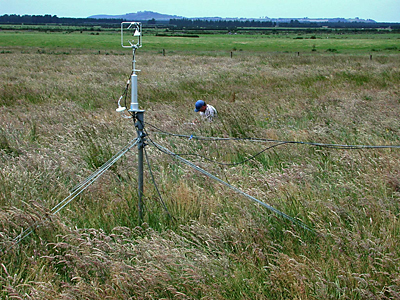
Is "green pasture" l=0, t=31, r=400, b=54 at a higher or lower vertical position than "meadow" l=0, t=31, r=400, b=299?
higher

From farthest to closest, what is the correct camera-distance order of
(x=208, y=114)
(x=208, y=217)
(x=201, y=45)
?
1. (x=201, y=45)
2. (x=208, y=114)
3. (x=208, y=217)

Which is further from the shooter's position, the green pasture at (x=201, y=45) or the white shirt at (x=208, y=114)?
the green pasture at (x=201, y=45)

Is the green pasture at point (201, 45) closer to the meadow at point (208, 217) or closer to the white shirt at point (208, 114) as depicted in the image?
the white shirt at point (208, 114)

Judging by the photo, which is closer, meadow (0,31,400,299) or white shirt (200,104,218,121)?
meadow (0,31,400,299)

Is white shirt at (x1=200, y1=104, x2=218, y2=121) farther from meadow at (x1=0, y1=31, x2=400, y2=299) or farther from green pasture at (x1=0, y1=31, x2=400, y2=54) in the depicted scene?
green pasture at (x1=0, y1=31, x2=400, y2=54)

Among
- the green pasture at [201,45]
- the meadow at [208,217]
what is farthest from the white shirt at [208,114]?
the green pasture at [201,45]

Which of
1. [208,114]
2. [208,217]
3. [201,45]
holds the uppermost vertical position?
[201,45]

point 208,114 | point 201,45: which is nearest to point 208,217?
point 208,114

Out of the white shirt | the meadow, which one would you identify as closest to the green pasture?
the white shirt

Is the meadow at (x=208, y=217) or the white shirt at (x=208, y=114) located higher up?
the white shirt at (x=208, y=114)

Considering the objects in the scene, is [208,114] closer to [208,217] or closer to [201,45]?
[208,217]

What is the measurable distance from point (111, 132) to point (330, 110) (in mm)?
4751

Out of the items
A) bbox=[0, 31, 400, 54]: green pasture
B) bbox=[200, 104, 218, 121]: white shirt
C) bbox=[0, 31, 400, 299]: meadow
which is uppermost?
bbox=[0, 31, 400, 54]: green pasture

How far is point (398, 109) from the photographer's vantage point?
360 inches
